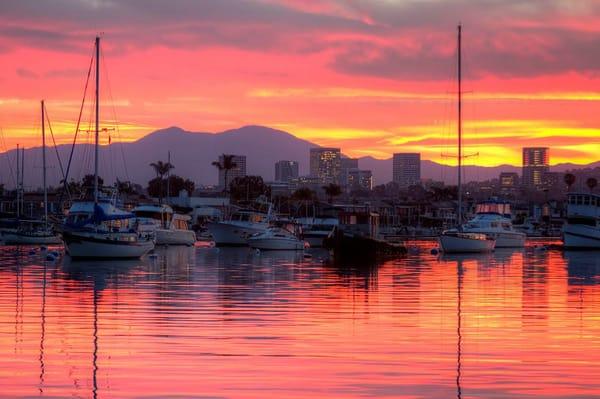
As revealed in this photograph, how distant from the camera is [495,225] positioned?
4107 inches

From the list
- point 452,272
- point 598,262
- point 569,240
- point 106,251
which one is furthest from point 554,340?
point 569,240

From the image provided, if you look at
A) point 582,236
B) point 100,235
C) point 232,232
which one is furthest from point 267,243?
point 582,236

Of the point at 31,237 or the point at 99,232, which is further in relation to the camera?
the point at 31,237

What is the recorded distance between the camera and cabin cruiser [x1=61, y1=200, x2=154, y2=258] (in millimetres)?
66562

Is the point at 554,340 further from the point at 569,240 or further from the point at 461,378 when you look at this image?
the point at 569,240

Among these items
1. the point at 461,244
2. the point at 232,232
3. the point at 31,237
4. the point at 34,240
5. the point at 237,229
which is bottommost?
the point at 34,240

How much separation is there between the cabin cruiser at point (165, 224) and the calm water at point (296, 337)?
52.9 m

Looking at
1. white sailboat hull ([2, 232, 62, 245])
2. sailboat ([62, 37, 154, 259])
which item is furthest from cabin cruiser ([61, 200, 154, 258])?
white sailboat hull ([2, 232, 62, 245])

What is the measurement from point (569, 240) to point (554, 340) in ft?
261

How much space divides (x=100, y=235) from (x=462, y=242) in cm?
3329

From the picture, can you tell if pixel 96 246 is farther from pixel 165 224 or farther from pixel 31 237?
pixel 165 224

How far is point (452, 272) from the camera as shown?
6066 cm

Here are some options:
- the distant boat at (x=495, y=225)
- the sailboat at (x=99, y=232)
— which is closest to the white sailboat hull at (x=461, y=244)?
the distant boat at (x=495, y=225)

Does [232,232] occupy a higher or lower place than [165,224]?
lower
